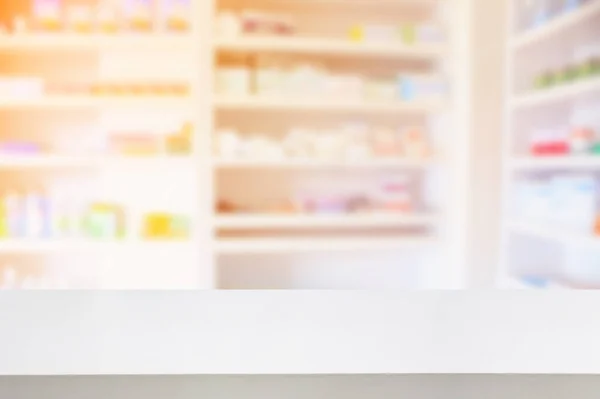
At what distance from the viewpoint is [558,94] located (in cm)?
125

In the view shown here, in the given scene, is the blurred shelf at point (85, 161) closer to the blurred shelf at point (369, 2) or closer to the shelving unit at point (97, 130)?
the shelving unit at point (97, 130)

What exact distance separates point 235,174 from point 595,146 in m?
0.77

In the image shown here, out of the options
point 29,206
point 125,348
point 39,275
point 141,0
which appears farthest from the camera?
point 141,0

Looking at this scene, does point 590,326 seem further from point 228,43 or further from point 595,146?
point 228,43

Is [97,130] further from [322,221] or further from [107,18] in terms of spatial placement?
[322,221]

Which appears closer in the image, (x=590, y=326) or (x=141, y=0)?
(x=590, y=326)

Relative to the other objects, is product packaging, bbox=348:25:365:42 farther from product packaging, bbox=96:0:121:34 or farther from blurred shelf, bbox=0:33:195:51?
product packaging, bbox=96:0:121:34

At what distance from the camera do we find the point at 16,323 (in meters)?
0.65

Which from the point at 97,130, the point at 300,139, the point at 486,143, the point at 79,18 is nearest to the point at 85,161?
the point at 97,130

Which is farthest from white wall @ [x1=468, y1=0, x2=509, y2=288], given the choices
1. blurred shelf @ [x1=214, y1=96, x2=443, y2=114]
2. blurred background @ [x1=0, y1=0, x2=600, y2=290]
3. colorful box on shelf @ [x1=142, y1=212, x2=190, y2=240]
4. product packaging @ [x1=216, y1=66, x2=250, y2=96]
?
colorful box on shelf @ [x1=142, y1=212, x2=190, y2=240]

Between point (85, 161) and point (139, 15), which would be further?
point (139, 15)

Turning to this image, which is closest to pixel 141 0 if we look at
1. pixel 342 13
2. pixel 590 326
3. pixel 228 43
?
pixel 228 43

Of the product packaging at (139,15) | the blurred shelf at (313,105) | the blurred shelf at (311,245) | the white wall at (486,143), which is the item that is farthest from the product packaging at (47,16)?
the white wall at (486,143)

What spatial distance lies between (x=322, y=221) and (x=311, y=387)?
0.67m
